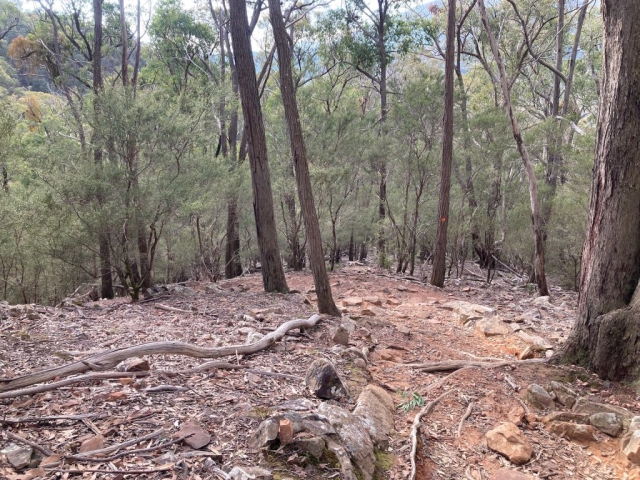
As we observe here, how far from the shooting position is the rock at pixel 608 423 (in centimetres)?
319

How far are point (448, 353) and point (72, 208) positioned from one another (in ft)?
22.5

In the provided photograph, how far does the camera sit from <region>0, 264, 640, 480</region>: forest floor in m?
2.18

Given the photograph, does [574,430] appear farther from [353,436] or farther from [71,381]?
[71,381]

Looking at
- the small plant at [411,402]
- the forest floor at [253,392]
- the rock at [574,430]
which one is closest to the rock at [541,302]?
the forest floor at [253,392]

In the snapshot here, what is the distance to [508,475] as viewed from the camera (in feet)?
9.07

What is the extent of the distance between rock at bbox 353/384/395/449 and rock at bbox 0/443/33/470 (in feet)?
6.33

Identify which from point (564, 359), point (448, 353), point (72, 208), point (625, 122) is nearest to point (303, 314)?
point (448, 353)

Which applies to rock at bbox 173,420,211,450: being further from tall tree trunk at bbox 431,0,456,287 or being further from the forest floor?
tall tree trunk at bbox 431,0,456,287

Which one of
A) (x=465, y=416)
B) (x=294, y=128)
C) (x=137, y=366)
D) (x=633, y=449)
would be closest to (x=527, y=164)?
(x=294, y=128)

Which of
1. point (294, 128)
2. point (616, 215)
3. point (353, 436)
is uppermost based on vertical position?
point (294, 128)

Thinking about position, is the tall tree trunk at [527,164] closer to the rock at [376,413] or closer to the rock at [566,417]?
the rock at [566,417]

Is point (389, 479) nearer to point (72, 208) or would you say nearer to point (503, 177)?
point (72, 208)

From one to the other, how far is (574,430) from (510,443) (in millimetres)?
604

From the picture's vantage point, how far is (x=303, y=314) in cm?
605
